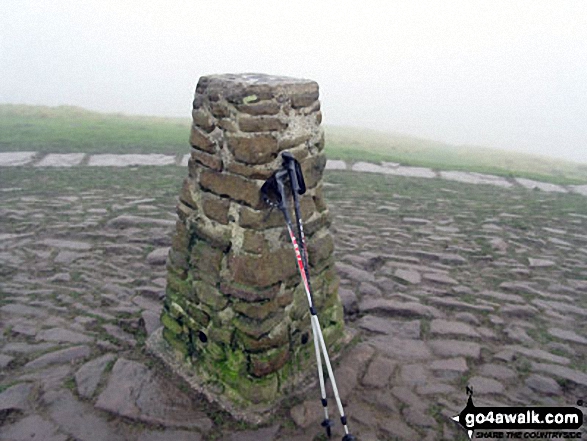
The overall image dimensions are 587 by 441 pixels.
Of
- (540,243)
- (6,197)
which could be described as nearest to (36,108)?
(6,197)

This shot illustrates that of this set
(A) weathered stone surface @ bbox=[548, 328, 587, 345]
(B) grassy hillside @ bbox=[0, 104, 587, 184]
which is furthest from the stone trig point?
(B) grassy hillside @ bbox=[0, 104, 587, 184]

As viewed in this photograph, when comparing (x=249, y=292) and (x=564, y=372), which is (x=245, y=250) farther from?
(x=564, y=372)

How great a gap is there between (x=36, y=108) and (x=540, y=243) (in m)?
17.3

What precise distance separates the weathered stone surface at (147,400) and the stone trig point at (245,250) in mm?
193

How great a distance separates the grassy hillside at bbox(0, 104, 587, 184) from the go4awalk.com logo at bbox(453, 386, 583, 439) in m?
9.72

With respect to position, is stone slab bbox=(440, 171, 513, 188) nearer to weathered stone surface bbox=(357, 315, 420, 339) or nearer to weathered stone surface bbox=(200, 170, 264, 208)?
weathered stone surface bbox=(357, 315, 420, 339)

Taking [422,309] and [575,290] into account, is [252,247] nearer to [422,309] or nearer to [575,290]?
[422,309]

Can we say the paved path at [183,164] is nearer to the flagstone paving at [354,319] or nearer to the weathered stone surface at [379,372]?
the flagstone paving at [354,319]

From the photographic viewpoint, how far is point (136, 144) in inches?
527

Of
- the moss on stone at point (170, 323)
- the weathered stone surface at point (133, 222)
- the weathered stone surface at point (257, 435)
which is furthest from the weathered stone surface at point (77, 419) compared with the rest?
the weathered stone surface at point (133, 222)

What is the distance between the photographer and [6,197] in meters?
8.71

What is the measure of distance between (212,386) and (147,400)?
0.49 meters

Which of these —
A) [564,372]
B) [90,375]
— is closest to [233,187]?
[90,375]

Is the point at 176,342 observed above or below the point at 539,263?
below
